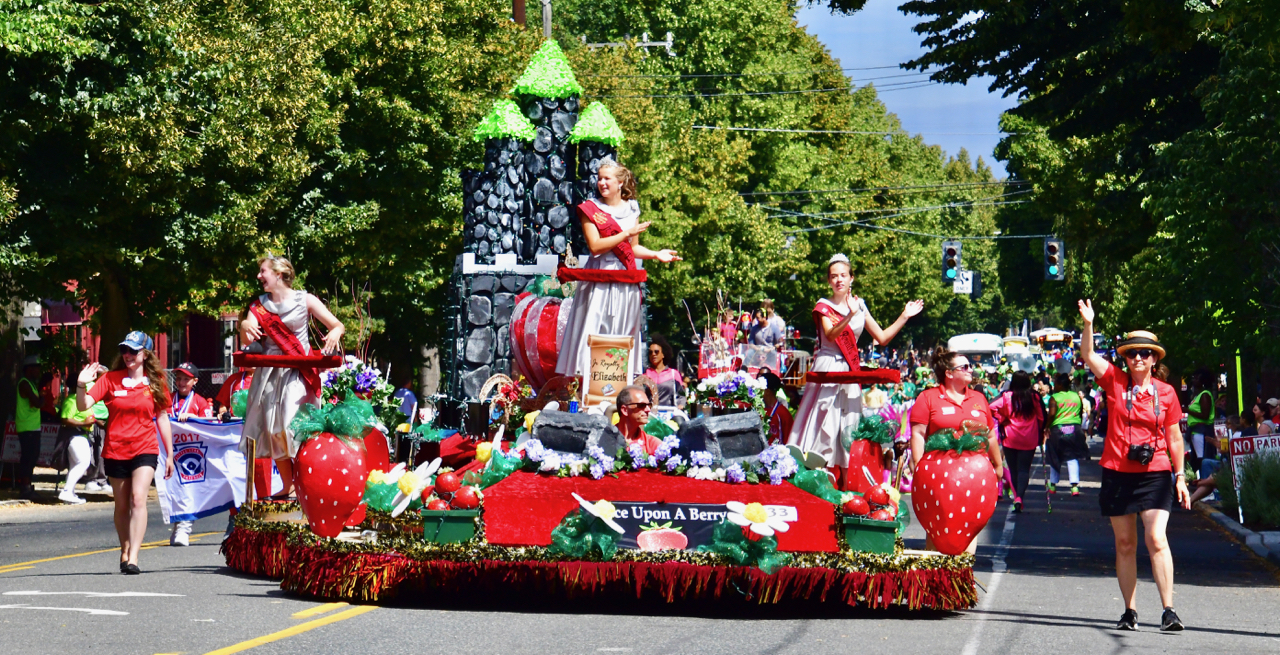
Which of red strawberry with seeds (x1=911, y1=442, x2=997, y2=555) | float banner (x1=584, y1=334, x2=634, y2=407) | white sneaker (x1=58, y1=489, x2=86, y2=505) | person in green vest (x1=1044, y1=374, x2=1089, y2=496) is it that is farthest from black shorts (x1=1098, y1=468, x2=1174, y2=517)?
white sneaker (x1=58, y1=489, x2=86, y2=505)

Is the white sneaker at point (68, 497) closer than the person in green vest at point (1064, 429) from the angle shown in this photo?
Yes

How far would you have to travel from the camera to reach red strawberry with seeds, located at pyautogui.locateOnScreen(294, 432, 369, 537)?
10.6 metres

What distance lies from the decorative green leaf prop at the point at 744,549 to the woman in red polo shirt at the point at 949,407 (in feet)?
5.51

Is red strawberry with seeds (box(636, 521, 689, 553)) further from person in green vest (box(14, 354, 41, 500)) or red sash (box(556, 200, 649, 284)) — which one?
person in green vest (box(14, 354, 41, 500))

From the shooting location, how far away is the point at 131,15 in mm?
20266

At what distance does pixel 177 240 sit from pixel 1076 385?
3277cm

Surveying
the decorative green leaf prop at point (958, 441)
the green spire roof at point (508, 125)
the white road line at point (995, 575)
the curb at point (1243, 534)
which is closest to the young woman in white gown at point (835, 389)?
the white road line at point (995, 575)

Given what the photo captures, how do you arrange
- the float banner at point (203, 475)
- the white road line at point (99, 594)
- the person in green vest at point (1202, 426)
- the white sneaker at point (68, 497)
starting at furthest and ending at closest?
the person in green vest at point (1202, 426) < the white sneaker at point (68, 497) < the float banner at point (203, 475) < the white road line at point (99, 594)

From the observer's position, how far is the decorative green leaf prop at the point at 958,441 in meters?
10.2

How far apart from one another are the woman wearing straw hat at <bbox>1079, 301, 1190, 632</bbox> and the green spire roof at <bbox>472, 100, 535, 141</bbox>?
10294 millimetres

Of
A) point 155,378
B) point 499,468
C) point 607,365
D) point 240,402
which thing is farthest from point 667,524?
point 240,402

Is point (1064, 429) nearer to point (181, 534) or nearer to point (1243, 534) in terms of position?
point (1243, 534)

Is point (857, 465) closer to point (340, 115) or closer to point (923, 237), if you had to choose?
point (340, 115)

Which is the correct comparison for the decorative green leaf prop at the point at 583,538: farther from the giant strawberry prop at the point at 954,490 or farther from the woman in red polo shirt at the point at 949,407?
the woman in red polo shirt at the point at 949,407
